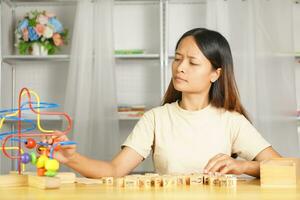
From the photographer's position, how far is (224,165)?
73.7 inches

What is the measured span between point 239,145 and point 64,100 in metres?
2.28

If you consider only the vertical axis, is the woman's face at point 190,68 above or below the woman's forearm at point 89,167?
above

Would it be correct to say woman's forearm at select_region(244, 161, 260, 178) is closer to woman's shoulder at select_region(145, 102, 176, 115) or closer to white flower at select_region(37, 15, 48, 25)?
woman's shoulder at select_region(145, 102, 176, 115)

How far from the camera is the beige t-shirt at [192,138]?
7.11ft

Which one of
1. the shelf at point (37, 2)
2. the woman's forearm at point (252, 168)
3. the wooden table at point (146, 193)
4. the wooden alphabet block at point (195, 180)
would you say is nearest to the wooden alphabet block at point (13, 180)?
the wooden table at point (146, 193)

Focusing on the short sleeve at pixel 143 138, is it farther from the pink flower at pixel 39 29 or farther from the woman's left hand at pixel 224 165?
the pink flower at pixel 39 29

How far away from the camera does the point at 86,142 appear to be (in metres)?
3.85

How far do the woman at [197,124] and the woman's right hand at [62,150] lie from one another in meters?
0.36

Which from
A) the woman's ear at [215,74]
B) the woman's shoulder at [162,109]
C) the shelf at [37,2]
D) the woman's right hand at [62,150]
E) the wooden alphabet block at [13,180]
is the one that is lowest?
the wooden alphabet block at [13,180]

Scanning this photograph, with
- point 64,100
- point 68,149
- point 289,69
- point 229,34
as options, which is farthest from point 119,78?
point 68,149

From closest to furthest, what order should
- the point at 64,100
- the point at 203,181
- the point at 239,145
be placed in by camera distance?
1. the point at 203,181
2. the point at 239,145
3. the point at 64,100

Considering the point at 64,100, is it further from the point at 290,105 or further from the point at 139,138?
the point at 139,138

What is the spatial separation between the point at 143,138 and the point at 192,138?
0.62ft

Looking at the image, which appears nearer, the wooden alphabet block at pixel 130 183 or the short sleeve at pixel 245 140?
the wooden alphabet block at pixel 130 183
